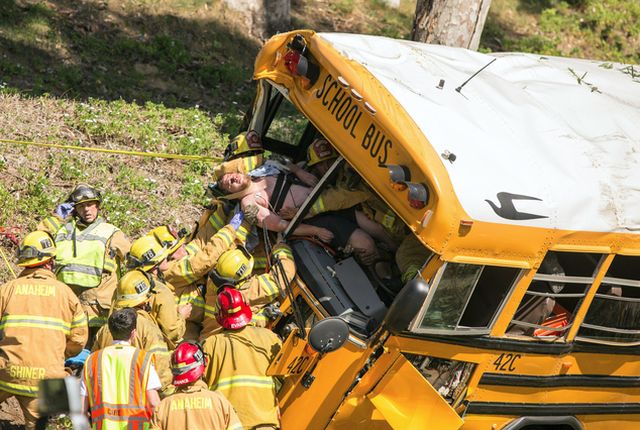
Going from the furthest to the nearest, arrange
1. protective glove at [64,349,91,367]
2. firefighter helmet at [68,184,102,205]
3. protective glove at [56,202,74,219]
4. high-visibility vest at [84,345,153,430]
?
protective glove at [56,202,74,219], firefighter helmet at [68,184,102,205], protective glove at [64,349,91,367], high-visibility vest at [84,345,153,430]

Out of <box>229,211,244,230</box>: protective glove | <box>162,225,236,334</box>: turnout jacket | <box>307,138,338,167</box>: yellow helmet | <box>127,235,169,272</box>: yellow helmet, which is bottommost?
<box>162,225,236,334</box>: turnout jacket

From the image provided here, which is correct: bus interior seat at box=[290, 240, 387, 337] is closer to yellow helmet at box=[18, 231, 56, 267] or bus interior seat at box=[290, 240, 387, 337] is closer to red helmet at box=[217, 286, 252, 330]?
red helmet at box=[217, 286, 252, 330]

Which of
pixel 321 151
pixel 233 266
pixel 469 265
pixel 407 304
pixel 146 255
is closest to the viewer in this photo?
pixel 407 304

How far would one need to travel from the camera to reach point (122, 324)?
599 centimetres

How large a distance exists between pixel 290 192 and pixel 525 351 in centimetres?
242

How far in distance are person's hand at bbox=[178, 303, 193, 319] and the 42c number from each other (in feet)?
8.50

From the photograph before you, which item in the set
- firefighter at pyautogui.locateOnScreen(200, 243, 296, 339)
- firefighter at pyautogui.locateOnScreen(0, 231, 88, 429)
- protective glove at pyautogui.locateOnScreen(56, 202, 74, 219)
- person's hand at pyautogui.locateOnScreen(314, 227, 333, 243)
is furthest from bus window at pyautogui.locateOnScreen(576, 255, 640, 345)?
protective glove at pyautogui.locateOnScreen(56, 202, 74, 219)

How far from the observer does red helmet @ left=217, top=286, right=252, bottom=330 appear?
6.36 m

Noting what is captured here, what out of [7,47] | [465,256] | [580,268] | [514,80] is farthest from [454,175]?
[7,47]

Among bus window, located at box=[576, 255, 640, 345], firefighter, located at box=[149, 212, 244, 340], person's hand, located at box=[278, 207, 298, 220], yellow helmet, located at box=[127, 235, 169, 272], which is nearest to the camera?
bus window, located at box=[576, 255, 640, 345]

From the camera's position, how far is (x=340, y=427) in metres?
6.46

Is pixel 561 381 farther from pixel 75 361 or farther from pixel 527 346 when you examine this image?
pixel 75 361

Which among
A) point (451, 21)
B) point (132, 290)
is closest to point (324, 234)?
point (132, 290)

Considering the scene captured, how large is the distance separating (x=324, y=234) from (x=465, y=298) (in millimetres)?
1595
